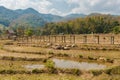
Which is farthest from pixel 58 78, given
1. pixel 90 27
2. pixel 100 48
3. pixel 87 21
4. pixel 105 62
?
pixel 87 21

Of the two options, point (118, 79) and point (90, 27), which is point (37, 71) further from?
point (90, 27)

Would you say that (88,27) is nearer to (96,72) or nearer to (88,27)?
(88,27)

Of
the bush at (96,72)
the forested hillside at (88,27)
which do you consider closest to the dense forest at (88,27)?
the forested hillside at (88,27)

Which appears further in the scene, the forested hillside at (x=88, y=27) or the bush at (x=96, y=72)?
the forested hillside at (x=88, y=27)

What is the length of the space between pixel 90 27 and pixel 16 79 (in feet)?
375

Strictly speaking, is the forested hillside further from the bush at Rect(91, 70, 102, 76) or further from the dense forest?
the bush at Rect(91, 70, 102, 76)

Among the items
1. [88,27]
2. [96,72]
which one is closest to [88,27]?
[88,27]

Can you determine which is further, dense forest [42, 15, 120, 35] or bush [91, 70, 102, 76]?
dense forest [42, 15, 120, 35]

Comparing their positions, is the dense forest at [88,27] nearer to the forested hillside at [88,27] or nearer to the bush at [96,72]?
the forested hillside at [88,27]

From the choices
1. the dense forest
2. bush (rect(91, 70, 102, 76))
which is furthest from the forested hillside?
bush (rect(91, 70, 102, 76))

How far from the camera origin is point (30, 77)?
2530 centimetres

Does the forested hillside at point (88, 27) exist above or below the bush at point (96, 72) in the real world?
above

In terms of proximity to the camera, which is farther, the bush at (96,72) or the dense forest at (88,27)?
the dense forest at (88,27)

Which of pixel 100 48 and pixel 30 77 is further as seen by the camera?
pixel 100 48
